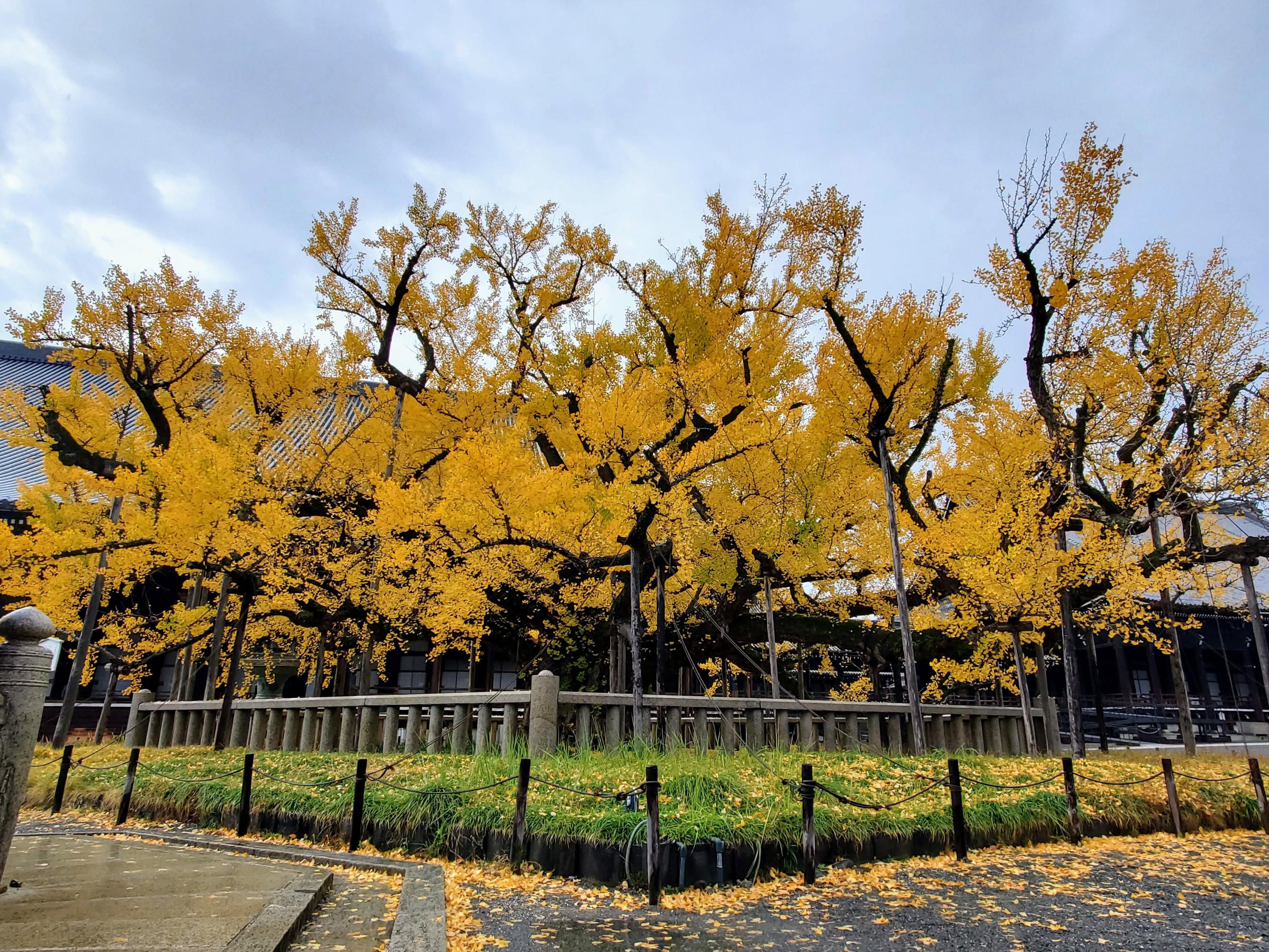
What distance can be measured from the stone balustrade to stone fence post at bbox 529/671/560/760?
0.01 metres

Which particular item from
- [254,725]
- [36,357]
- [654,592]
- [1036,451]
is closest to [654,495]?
[654,592]

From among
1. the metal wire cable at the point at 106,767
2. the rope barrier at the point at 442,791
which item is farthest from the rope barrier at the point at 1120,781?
the metal wire cable at the point at 106,767

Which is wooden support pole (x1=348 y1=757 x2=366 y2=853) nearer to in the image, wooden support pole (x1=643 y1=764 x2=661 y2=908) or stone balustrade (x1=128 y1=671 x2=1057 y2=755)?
stone balustrade (x1=128 y1=671 x2=1057 y2=755)

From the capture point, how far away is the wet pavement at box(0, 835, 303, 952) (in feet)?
9.66

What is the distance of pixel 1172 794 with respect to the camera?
7.78m

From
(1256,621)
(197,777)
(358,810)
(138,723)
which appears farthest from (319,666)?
(1256,621)

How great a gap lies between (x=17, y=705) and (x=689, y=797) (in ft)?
14.9

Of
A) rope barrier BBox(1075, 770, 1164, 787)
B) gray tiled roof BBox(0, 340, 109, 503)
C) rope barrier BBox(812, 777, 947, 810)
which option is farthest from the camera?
gray tiled roof BBox(0, 340, 109, 503)

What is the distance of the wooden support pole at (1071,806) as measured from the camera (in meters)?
6.96

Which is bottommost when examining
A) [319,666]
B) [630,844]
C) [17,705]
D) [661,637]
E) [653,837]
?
[630,844]

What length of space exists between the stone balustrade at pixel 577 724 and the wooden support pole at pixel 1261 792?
9.56 ft

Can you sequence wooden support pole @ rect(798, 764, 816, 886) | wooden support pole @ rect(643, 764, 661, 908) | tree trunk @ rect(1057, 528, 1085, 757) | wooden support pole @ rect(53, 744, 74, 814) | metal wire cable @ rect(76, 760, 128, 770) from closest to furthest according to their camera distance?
wooden support pole @ rect(643, 764, 661, 908) → wooden support pole @ rect(798, 764, 816, 886) → wooden support pole @ rect(53, 744, 74, 814) → metal wire cable @ rect(76, 760, 128, 770) → tree trunk @ rect(1057, 528, 1085, 757)

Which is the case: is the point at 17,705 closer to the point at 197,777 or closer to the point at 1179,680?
the point at 197,777

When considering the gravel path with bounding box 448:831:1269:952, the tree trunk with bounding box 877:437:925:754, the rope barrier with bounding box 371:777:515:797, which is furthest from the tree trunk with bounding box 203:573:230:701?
the tree trunk with bounding box 877:437:925:754
